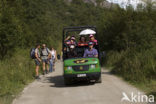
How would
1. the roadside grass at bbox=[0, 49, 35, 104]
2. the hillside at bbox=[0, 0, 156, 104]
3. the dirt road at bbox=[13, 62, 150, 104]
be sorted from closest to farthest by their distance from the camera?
the dirt road at bbox=[13, 62, 150, 104]
the roadside grass at bbox=[0, 49, 35, 104]
the hillside at bbox=[0, 0, 156, 104]

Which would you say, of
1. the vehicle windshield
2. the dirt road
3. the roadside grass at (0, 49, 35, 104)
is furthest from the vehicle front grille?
the roadside grass at (0, 49, 35, 104)

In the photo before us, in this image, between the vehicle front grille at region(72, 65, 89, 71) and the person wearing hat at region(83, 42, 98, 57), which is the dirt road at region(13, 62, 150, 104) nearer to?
the vehicle front grille at region(72, 65, 89, 71)

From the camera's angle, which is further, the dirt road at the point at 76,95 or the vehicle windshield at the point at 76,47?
the vehicle windshield at the point at 76,47

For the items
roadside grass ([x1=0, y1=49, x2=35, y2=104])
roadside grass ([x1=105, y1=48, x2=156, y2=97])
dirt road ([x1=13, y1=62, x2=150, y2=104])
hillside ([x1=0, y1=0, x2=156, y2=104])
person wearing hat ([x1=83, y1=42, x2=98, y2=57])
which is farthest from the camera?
person wearing hat ([x1=83, y1=42, x2=98, y2=57])

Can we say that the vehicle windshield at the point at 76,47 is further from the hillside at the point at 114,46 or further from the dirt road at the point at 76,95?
the dirt road at the point at 76,95

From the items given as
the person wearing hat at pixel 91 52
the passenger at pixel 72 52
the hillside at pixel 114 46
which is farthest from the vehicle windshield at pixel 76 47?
the hillside at pixel 114 46

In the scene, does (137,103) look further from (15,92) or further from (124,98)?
(15,92)

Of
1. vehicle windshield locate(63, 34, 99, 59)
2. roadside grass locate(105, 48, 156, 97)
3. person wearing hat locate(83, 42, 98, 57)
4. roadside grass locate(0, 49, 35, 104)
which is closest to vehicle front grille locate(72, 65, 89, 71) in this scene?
person wearing hat locate(83, 42, 98, 57)

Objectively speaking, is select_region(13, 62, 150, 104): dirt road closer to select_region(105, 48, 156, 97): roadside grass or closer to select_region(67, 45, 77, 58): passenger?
select_region(105, 48, 156, 97): roadside grass

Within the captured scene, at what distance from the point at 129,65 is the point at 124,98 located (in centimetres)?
565

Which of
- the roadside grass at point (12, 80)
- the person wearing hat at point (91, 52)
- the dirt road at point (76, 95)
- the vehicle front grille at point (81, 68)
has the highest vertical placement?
the person wearing hat at point (91, 52)

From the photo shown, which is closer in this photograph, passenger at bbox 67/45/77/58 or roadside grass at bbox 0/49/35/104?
roadside grass at bbox 0/49/35/104

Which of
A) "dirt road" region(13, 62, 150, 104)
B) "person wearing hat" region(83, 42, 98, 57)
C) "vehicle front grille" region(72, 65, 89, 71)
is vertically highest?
"person wearing hat" region(83, 42, 98, 57)

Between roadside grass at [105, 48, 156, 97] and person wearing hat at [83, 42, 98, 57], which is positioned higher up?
person wearing hat at [83, 42, 98, 57]
